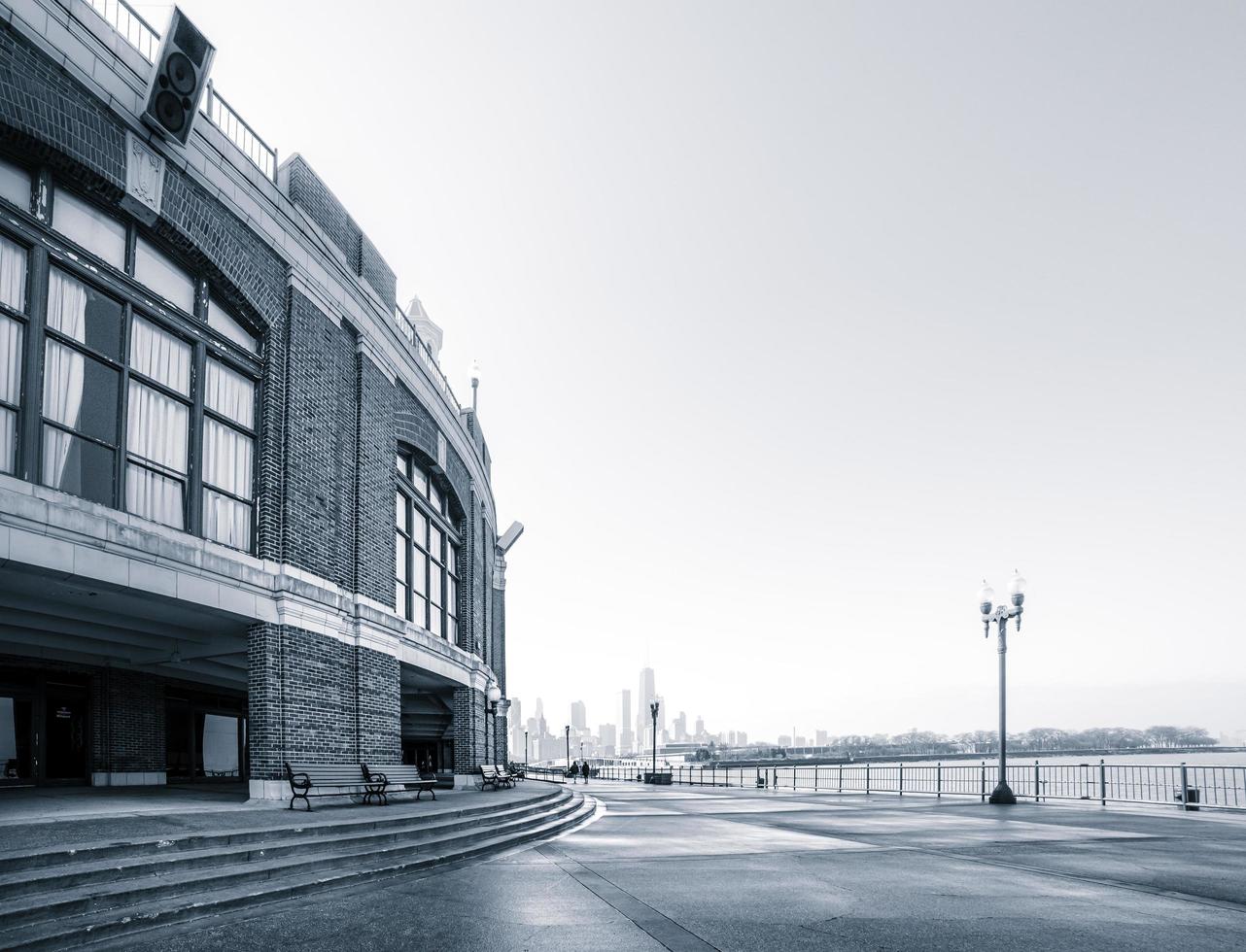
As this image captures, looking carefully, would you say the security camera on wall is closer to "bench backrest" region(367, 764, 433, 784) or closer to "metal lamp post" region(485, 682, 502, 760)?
"bench backrest" region(367, 764, 433, 784)

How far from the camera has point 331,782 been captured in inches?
651

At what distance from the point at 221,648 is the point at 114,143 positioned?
927 cm

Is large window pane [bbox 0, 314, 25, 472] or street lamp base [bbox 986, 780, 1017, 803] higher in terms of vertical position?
large window pane [bbox 0, 314, 25, 472]

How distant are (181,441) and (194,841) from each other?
23.7 feet

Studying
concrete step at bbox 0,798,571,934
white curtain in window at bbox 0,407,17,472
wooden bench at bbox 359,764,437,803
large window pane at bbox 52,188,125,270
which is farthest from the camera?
wooden bench at bbox 359,764,437,803

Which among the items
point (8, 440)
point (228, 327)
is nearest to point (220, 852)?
point (8, 440)

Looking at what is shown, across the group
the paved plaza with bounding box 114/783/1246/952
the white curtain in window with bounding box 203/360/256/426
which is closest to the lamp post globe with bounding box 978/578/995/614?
the paved plaza with bounding box 114/783/1246/952

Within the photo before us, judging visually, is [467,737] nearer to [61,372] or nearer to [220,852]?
[61,372]

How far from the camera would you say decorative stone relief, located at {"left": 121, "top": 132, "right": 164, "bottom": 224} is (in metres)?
13.6

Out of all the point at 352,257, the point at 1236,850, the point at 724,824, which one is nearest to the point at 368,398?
the point at 352,257

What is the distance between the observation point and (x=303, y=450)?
17.7 m

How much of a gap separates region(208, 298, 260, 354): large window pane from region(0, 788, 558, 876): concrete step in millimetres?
8018

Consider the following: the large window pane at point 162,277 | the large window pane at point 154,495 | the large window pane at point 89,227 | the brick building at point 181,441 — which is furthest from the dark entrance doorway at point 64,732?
the large window pane at point 89,227

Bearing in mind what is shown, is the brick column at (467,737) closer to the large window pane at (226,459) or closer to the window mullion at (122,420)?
the large window pane at (226,459)
